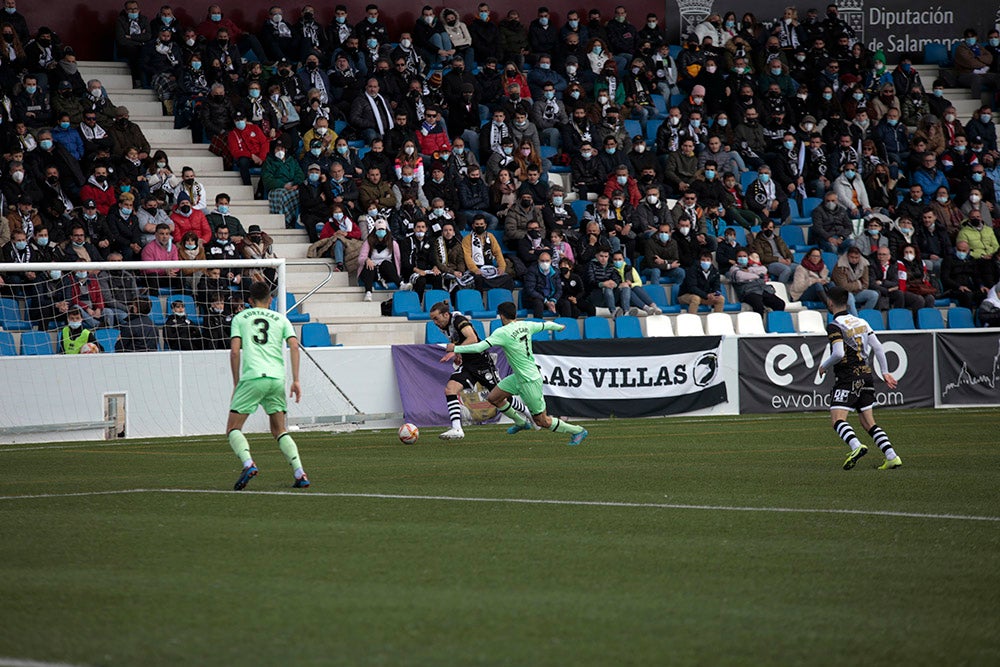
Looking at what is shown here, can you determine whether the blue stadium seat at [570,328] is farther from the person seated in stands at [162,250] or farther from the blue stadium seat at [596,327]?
the person seated in stands at [162,250]

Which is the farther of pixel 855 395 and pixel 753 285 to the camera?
pixel 753 285

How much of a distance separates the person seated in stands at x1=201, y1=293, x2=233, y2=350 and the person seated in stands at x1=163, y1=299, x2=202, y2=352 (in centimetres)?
17

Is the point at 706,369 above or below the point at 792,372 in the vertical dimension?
above

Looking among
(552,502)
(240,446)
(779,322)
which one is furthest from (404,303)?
(552,502)

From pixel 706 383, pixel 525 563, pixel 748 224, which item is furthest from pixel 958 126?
pixel 525 563

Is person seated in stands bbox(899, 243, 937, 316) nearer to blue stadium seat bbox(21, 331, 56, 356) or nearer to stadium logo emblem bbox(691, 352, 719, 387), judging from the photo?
stadium logo emblem bbox(691, 352, 719, 387)

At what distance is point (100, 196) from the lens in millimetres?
23141

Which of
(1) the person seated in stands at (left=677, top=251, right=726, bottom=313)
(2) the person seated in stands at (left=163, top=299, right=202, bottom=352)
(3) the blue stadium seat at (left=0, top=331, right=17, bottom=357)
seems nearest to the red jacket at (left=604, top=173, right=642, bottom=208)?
(1) the person seated in stands at (left=677, top=251, right=726, bottom=313)

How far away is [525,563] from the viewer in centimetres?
734

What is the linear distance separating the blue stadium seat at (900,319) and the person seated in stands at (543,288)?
7.01 metres

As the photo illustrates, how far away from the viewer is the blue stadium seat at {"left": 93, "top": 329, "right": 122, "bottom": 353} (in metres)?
20.2

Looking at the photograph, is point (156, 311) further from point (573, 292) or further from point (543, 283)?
point (573, 292)

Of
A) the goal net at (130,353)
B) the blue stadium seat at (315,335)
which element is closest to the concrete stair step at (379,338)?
the blue stadium seat at (315,335)

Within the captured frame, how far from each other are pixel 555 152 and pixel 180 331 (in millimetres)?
11361
